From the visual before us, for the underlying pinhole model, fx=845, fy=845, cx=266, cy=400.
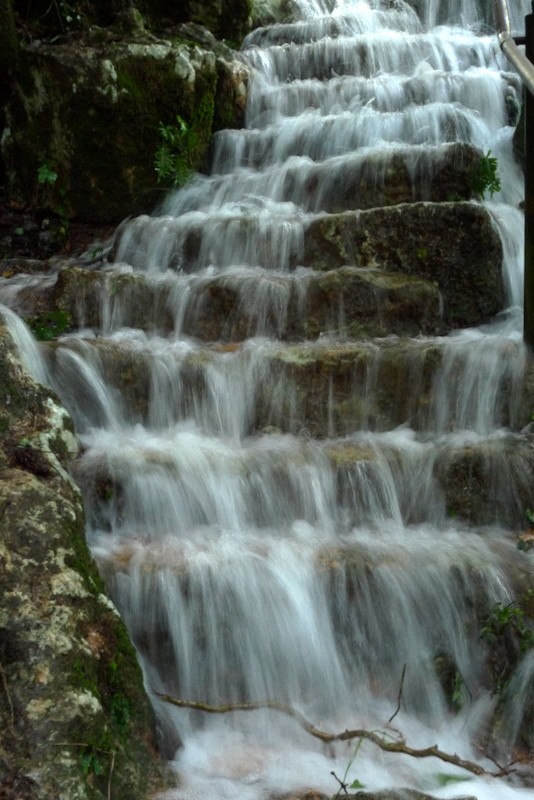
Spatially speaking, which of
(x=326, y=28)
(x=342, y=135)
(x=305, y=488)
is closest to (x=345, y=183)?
(x=342, y=135)

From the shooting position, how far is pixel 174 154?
305 inches

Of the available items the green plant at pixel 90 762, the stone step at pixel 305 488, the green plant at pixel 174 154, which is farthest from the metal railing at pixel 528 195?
the green plant at pixel 174 154

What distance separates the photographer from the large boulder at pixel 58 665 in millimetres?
2449

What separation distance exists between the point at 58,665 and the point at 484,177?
5.10 meters

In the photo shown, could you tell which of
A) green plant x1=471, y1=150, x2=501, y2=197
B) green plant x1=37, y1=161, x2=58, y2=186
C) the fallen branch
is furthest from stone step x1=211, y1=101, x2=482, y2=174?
the fallen branch

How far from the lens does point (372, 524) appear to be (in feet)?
13.2

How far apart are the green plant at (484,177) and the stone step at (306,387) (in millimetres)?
2130

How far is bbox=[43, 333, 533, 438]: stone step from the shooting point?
15.1 ft

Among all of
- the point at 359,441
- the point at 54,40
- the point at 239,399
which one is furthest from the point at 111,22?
the point at 359,441

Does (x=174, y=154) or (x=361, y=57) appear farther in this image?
(x=361, y=57)

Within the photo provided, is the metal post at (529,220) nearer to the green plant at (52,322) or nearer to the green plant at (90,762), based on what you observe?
the green plant at (52,322)

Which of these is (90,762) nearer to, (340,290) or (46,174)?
(340,290)

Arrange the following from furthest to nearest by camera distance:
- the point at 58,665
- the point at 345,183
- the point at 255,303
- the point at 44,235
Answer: the point at 44,235
the point at 345,183
the point at 255,303
the point at 58,665

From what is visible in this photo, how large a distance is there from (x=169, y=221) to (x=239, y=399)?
8.72 ft
